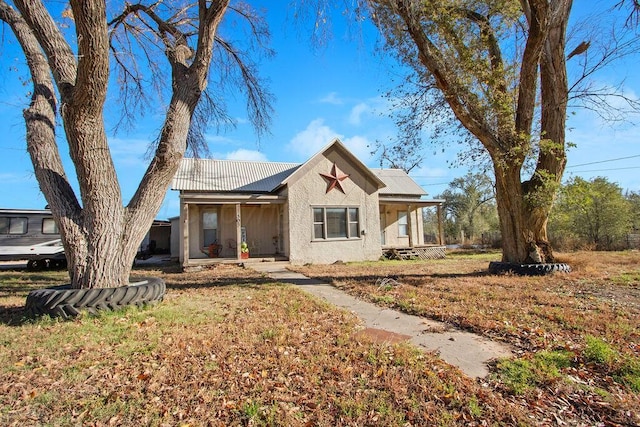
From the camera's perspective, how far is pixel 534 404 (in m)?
2.74

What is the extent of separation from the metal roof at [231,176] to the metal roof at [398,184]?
5569mm

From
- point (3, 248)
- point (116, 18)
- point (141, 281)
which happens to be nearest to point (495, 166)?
point (141, 281)

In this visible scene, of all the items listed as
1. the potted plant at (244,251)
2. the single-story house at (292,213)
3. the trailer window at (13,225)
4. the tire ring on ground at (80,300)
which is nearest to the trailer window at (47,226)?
the trailer window at (13,225)

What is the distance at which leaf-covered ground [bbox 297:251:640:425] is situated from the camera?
110 inches

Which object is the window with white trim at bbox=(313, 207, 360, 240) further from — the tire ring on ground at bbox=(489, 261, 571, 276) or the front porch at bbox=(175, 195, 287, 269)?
the tire ring on ground at bbox=(489, 261, 571, 276)

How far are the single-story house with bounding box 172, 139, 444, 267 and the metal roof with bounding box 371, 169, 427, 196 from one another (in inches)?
90.2

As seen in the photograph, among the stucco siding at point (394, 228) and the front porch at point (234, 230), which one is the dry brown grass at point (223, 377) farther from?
the stucco siding at point (394, 228)

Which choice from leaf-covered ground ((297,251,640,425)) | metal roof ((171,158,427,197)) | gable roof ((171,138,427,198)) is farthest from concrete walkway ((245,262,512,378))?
metal roof ((171,158,427,197))

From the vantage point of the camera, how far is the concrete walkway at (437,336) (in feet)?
11.9

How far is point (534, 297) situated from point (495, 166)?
427cm

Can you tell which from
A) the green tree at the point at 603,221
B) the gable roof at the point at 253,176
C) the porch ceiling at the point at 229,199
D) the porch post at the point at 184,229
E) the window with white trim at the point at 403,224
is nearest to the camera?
the porch post at the point at 184,229

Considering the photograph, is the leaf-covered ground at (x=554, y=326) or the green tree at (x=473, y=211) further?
the green tree at (x=473, y=211)

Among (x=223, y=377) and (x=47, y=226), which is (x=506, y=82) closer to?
(x=223, y=377)

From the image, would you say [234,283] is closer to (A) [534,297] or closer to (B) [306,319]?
(B) [306,319]
